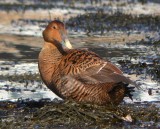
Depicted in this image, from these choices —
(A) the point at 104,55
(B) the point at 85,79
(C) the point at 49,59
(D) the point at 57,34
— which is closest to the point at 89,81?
(B) the point at 85,79

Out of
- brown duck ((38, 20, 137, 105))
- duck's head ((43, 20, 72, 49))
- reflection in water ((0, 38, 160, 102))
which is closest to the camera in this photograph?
brown duck ((38, 20, 137, 105))

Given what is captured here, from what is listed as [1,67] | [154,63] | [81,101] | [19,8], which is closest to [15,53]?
[1,67]

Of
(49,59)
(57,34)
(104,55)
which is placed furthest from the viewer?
(104,55)

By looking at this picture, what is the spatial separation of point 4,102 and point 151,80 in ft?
10.2

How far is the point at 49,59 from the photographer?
964 cm

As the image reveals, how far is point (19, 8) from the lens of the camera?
24.5 m

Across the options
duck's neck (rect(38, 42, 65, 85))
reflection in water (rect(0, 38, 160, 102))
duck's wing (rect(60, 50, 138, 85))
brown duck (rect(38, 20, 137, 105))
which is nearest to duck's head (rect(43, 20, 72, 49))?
duck's neck (rect(38, 42, 65, 85))

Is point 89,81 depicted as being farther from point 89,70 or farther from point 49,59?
point 49,59

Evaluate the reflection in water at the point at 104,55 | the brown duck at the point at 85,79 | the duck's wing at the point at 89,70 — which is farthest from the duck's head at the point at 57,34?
the reflection in water at the point at 104,55

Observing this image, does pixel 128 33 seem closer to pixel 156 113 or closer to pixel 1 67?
pixel 1 67

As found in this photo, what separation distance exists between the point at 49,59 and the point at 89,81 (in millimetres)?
692

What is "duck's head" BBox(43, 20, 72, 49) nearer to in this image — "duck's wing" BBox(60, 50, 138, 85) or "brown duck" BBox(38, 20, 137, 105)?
"brown duck" BBox(38, 20, 137, 105)

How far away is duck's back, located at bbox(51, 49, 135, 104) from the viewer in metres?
9.30

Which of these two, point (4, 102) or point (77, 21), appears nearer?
point (4, 102)
